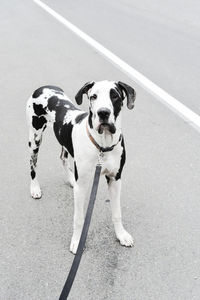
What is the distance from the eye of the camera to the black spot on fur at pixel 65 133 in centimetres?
395

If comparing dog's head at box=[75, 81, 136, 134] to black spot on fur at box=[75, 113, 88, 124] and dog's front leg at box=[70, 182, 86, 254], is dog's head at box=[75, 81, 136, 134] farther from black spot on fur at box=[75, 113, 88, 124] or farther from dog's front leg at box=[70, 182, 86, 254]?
dog's front leg at box=[70, 182, 86, 254]

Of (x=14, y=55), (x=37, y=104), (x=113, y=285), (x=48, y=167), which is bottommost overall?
(x=14, y=55)

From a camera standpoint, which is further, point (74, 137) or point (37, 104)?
point (37, 104)

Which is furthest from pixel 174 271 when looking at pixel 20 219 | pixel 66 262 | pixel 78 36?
pixel 78 36

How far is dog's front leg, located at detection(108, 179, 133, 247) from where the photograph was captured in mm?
3867

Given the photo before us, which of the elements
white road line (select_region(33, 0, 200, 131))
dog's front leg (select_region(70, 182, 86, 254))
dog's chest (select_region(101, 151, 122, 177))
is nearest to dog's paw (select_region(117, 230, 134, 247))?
dog's front leg (select_region(70, 182, 86, 254))

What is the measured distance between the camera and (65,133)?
13.3ft

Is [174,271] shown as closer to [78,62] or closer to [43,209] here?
[43,209]

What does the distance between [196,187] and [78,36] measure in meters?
6.74

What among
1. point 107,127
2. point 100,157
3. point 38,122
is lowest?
point 38,122

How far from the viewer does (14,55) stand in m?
9.15

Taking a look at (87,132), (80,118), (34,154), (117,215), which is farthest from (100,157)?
(34,154)

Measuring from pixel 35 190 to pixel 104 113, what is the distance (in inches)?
72.5

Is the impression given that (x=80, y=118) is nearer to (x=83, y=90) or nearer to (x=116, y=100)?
(x=83, y=90)
